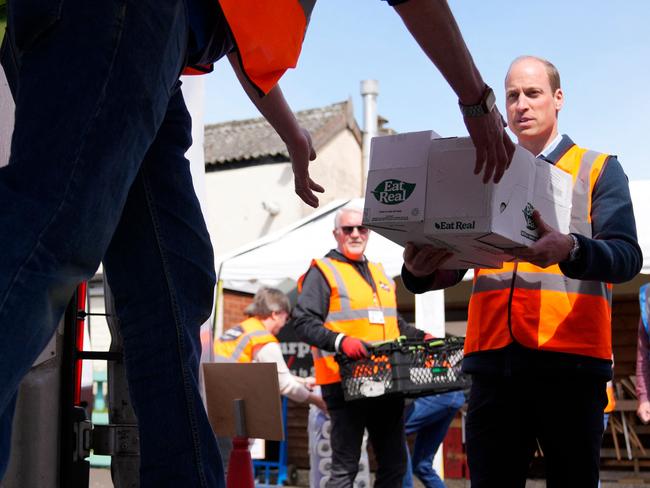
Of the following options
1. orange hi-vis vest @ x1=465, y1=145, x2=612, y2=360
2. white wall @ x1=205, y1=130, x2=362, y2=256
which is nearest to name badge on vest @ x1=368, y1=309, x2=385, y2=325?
orange hi-vis vest @ x1=465, y1=145, x2=612, y2=360

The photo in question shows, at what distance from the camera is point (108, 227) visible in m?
1.22

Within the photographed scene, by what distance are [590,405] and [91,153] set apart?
199cm

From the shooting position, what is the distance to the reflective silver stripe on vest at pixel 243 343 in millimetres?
6586

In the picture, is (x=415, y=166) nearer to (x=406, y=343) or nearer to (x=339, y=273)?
(x=406, y=343)

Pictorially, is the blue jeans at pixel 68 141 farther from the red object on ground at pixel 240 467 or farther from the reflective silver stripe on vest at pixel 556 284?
the reflective silver stripe on vest at pixel 556 284

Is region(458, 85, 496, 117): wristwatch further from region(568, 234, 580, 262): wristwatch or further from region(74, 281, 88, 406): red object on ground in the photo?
region(74, 281, 88, 406): red object on ground

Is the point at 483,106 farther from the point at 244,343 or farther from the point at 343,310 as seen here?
the point at 244,343

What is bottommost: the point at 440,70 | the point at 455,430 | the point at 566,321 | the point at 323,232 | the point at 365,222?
the point at 455,430

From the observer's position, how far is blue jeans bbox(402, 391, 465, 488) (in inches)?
260

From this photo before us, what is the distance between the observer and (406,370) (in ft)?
15.8

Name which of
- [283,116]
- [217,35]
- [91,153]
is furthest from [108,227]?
[283,116]

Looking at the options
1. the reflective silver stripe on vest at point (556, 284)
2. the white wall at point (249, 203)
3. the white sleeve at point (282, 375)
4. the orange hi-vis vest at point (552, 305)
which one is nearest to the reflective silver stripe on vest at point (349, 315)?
the white sleeve at point (282, 375)

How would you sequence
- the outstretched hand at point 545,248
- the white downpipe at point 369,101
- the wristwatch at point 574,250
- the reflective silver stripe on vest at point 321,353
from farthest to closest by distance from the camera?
the white downpipe at point 369,101 < the reflective silver stripe on vest at point 321,353 < the wristwatch at point 574,250 < the outstretched hand at point 545,248

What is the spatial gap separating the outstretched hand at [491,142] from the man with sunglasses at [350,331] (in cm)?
308
